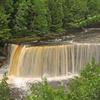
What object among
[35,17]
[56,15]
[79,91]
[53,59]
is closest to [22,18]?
[35,17]

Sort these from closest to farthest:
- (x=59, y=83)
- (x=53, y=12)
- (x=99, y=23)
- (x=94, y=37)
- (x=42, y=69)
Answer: (x=59, y=83)
(x=42, y=69)
(x=94, y=37)
(x=53, y=12)
(x=99, y=23)

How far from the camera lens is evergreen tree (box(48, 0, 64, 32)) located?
3441 cm

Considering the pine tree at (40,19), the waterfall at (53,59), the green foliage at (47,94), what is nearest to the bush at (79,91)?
the green foliage at (47,94)

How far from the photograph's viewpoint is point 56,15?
34.6 meters

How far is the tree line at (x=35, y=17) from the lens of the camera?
32125 millimetres

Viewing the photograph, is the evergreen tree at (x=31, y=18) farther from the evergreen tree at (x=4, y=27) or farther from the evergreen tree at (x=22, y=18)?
the evergreen tree at (x=4, y=27)

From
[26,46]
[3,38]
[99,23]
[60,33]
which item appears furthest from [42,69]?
[99,23]

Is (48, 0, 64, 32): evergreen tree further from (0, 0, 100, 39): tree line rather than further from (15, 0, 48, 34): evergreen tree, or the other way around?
(15, 0, 48, 34): evergreen tree

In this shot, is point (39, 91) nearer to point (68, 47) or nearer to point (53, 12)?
point (68, 47)

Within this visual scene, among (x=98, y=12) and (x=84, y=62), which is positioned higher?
(x=98, y=12)

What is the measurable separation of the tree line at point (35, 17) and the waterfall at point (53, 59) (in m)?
3.43

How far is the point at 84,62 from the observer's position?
1120 inches

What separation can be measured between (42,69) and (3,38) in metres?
4.47

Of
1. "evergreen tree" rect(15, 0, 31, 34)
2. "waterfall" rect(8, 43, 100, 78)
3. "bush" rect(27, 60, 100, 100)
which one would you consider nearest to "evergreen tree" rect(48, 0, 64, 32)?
"evergreen tree" rect(15, 0, 31, 34)
